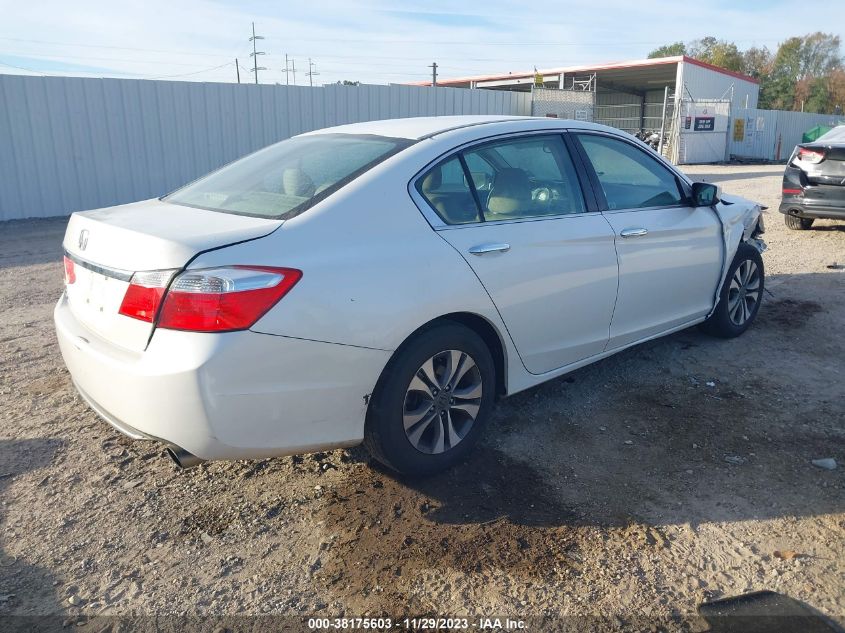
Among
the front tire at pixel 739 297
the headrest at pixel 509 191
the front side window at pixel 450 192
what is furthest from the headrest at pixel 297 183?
the front tire at pixel 739 297

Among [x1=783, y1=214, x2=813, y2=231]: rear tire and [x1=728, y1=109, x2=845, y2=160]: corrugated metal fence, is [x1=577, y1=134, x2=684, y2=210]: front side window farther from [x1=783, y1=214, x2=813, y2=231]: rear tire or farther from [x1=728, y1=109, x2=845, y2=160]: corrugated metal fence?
[x1=728, y1=109, x2=845, y2=160]: corrugated metal fence

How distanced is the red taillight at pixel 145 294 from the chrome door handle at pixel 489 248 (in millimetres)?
1370

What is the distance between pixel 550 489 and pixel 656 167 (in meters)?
2.39

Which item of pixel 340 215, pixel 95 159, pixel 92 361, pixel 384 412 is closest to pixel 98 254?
pixel 92 361

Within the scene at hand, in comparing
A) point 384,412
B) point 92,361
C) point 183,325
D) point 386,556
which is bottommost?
point 386,556

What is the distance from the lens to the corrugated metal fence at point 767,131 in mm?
30578

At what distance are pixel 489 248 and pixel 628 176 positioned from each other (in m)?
1.53

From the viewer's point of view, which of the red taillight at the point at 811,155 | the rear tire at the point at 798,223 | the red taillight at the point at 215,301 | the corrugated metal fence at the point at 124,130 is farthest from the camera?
the corrugated metal fence at the point at 124,130

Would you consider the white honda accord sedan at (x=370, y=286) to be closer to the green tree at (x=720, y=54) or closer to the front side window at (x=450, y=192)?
the front side window at (x=450, y=192)

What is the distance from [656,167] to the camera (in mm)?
4574

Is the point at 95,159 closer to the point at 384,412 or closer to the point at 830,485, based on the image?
the point at 384,412

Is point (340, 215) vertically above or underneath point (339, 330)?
above

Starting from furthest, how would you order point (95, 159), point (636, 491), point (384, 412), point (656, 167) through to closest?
1. point (95, 159)
2. point (656, 167)
3. point (636, 491)
4. point (384, 412)

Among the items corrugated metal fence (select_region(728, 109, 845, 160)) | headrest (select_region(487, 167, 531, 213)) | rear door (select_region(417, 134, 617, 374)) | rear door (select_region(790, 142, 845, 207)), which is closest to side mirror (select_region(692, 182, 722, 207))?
rear door (select_region(417, 134, 617, 374))
